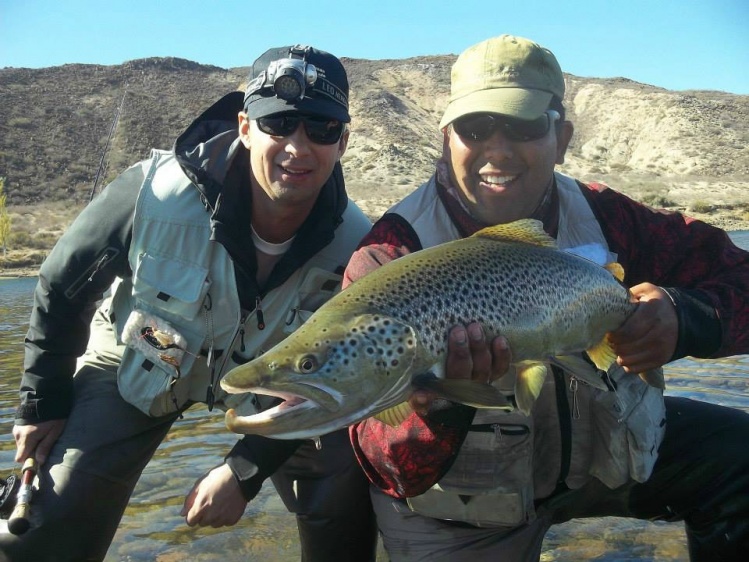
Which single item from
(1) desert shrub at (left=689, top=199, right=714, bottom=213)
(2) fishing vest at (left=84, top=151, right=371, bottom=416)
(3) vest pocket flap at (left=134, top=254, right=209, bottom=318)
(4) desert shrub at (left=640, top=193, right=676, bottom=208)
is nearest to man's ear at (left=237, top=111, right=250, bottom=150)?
(2) fishing vest at (left=84, top=151, right=371, bottom=416)

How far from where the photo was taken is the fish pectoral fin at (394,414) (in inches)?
84.2

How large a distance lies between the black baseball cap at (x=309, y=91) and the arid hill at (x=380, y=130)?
30770 mm

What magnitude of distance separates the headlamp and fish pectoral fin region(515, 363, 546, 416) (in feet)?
5.71

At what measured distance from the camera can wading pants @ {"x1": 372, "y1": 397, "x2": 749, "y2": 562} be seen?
2.79 meters

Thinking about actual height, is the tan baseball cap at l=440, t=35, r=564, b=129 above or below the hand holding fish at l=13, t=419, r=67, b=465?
above

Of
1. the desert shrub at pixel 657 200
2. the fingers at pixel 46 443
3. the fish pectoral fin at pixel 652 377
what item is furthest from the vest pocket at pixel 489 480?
the desert shrub at pixel 657 200

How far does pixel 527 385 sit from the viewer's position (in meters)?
2.33

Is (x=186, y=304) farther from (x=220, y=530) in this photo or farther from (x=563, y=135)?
(x=563, y=135)

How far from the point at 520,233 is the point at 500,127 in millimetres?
514

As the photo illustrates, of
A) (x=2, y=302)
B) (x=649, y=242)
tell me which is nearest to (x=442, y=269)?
(x=649, y=242)

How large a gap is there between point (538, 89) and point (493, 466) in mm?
1449

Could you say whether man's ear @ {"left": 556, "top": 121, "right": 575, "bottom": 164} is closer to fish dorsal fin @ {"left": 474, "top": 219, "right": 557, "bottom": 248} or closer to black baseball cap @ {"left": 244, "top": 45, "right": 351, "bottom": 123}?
fish dorsal fin @ {"left": 474, "top": 219, "right": 557, "bottom": 248}

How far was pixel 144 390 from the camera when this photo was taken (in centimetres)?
338

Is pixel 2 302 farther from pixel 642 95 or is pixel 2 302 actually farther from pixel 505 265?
pixel 642 95
